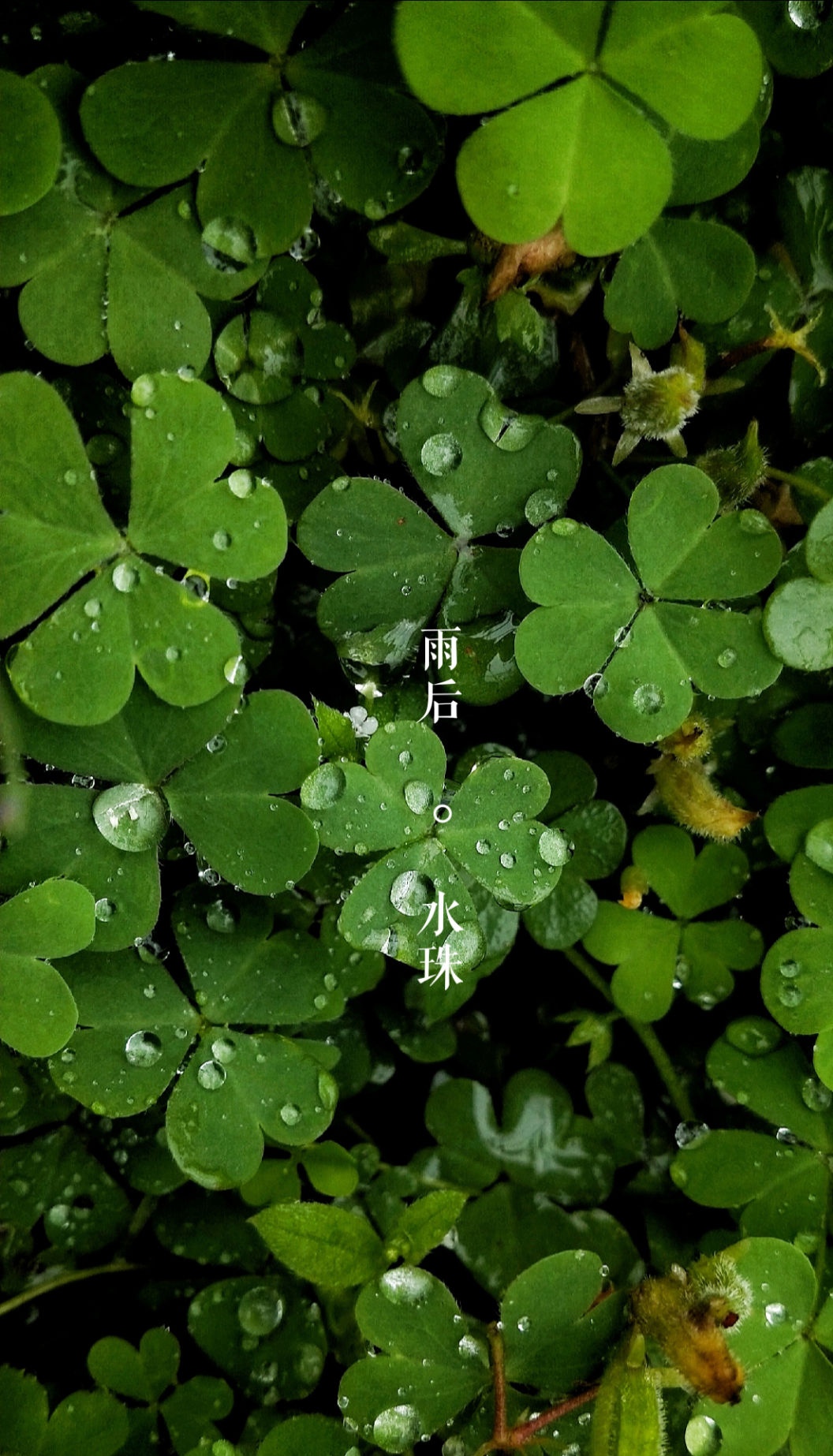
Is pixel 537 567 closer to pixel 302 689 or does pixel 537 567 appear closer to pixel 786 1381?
pixel 302 689

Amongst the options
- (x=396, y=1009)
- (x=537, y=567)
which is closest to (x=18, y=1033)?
(x=396, y=1009)

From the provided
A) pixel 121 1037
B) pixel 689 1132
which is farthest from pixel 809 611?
pixel 121 1037

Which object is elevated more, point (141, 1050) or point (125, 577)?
point (125, 577)

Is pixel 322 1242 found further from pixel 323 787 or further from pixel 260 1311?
pixel 323 787

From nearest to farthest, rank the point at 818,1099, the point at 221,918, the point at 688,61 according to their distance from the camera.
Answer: the point at 688,61 < the point at 221,918 < the point at 818,1099

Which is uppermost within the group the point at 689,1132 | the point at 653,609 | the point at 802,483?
the point at 802,483
